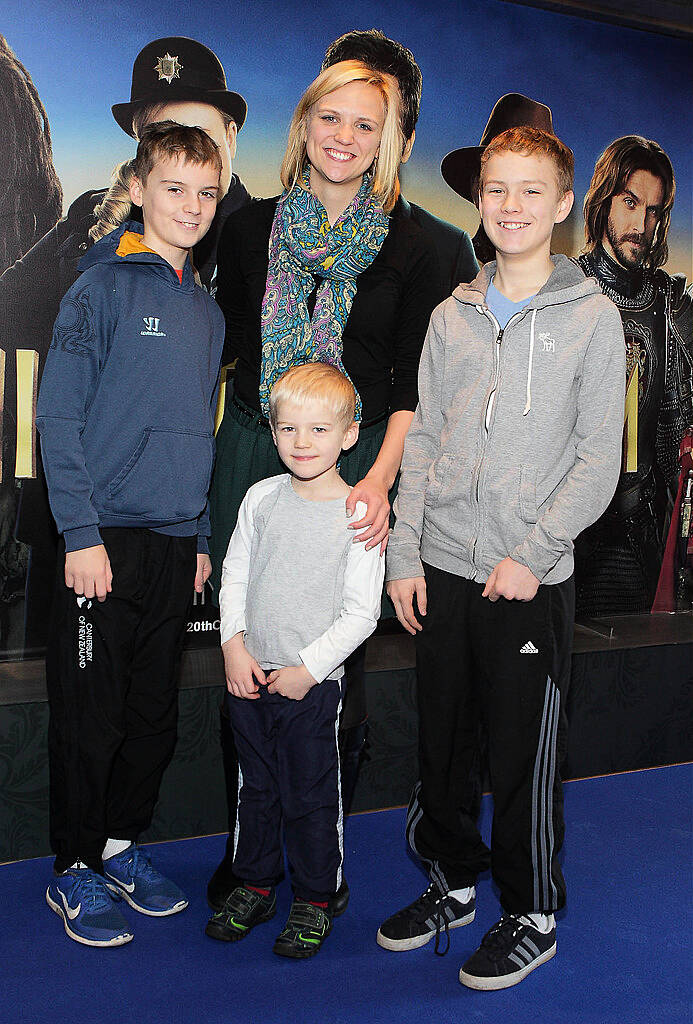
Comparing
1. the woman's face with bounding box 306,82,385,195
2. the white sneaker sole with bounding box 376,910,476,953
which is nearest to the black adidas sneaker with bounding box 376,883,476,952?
the white sneaker sole with bounding box 376,910,476,953

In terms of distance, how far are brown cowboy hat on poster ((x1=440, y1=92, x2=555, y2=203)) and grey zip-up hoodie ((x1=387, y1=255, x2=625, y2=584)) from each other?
112cm

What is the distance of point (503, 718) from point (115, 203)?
1641 millimetres

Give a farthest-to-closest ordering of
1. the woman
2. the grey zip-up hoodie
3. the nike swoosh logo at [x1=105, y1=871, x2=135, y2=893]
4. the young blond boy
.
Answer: the nike swoosh logo at [x1=105, y1=871, x2=135, y2=893] → the woman → the young blond boy → the grey zip-up hoodie

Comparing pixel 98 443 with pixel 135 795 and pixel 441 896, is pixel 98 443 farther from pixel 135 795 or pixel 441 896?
pixel 441 896

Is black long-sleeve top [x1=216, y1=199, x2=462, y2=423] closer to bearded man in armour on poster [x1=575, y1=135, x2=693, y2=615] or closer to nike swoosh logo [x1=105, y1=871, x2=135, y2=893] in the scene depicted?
nike swoosh logo [x1=105, y1=871, x2=135, y2=893]

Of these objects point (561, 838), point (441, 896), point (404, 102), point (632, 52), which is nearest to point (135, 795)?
point (441, 896)

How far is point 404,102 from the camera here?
2.75m

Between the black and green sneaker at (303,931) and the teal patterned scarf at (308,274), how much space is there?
99 cm

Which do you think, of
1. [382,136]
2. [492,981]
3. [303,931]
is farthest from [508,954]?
[382,136]

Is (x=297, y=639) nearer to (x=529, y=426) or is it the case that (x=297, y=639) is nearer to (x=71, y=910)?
(x=529, y=426)

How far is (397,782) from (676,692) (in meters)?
0.96

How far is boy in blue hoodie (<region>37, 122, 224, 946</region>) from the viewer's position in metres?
1.81

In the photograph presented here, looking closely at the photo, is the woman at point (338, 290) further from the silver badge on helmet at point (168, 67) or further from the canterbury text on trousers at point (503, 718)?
the silver badge on helmet at point (168, 67)

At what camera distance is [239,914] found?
1900 millimetres
